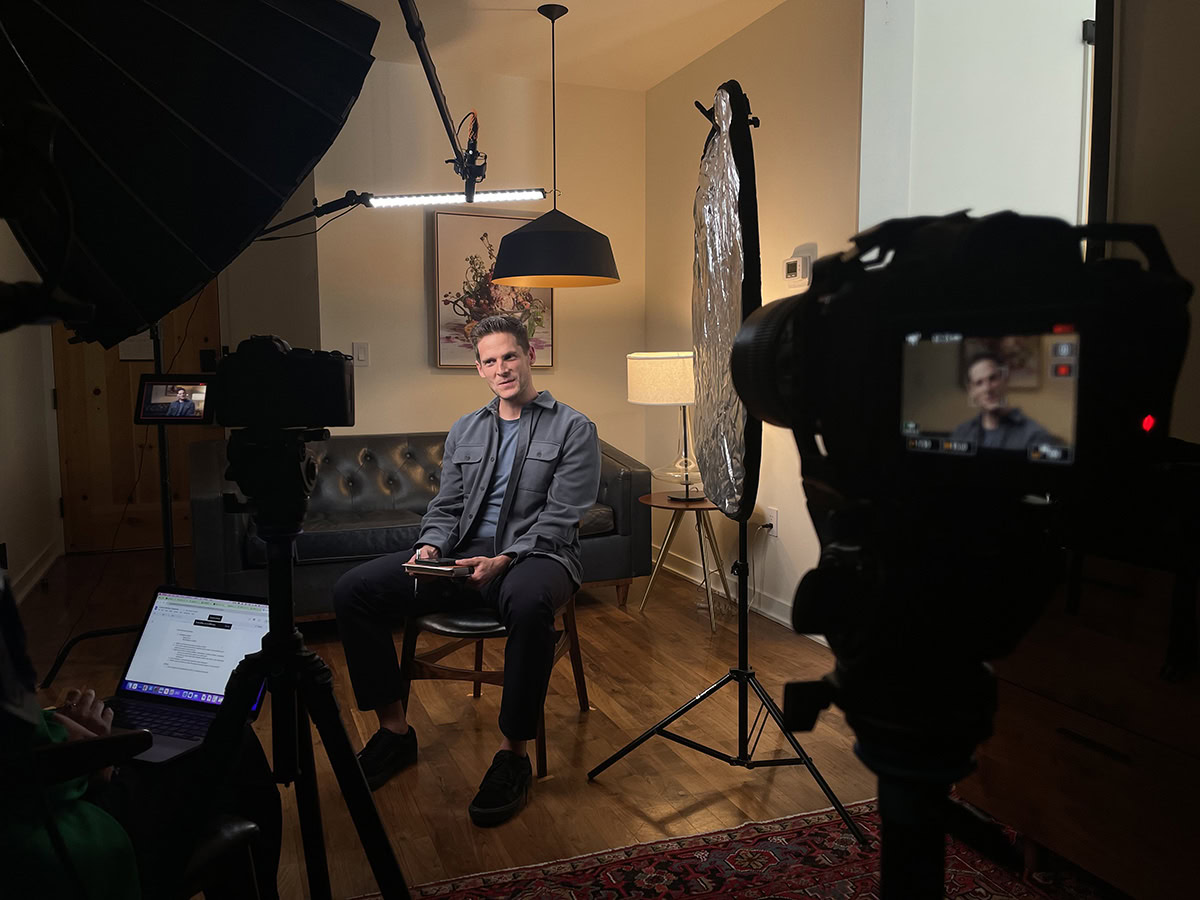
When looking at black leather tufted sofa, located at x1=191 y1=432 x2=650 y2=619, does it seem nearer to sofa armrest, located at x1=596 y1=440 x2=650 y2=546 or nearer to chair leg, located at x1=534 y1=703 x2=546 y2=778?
sofa armrest, located at x1=596 y1=440 x2=650 y2=546

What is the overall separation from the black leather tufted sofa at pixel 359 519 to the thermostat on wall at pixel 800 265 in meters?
1.07

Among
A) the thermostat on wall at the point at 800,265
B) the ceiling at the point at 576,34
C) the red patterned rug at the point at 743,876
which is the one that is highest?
the ceiling at the point at 576,34

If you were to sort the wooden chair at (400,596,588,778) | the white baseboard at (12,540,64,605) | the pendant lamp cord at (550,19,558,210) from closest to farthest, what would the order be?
the wooden chair at (400,596,588,778) < the white baseboard at (12,540,64,605) < the pendant lamp cord at (550,19,558,210)

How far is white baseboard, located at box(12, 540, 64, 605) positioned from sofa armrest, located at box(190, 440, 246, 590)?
1.03 meters

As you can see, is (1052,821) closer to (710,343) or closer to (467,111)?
(710,343)

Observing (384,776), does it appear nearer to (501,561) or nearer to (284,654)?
(501,561)

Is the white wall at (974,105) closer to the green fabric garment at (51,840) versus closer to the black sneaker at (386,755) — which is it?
the black sneaker at (386,755)

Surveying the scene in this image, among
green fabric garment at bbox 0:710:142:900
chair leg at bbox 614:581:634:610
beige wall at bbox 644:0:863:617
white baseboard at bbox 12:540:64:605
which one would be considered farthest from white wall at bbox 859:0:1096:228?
white baseboard at bbox 12:540:64:605

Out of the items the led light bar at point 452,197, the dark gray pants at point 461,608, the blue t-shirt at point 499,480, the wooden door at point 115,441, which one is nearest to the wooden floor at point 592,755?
the dark gray pants at point 461,608

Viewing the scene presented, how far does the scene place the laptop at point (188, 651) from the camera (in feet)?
5.69

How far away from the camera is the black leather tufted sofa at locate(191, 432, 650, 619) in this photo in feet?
10.3

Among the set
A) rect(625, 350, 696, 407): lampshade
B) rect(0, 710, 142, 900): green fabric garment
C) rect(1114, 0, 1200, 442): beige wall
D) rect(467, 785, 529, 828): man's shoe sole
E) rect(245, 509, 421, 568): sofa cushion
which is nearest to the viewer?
rect(0, 710, 142, 900): green fabric garment

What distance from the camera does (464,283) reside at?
4.30 meters

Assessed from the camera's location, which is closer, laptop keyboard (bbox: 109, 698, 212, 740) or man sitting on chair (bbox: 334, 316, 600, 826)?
laptop keyboard (bbox: 109, 698, 212, 740)
